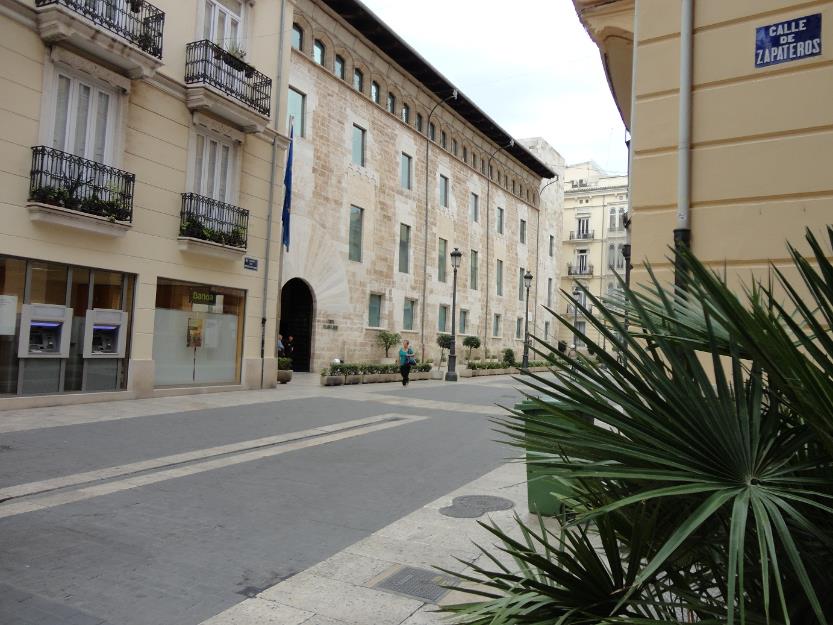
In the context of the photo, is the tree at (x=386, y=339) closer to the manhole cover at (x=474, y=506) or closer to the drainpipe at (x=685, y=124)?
the manhole cover at (x=474, y=506)

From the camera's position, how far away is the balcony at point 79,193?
12633mm

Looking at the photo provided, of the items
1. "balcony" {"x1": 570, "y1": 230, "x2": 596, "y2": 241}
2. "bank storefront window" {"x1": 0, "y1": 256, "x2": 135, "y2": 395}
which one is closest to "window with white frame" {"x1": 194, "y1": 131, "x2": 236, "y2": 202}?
"bank storefront window" {"x1": 0, "y1": 256, "x2": 135, "y2": 395}

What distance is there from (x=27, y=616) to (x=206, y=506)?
252 centimetres

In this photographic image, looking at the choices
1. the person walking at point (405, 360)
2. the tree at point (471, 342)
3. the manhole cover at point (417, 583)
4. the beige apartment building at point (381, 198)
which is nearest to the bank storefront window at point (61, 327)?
the beige apartment building at point (381, 198)

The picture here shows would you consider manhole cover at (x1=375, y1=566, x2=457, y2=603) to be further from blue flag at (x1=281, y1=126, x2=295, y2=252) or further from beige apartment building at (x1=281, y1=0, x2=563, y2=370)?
beige apartment building at (x1=281, y1=0, x2=563, y2=370)

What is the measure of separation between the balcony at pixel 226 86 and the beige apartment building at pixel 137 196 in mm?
50

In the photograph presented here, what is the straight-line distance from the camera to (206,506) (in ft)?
20.2

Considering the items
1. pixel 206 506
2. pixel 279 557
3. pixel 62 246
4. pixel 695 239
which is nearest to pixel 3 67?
pixel 62 246

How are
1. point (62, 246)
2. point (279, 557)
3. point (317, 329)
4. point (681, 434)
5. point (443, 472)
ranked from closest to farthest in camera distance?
point (681, 434) → point (279, 557) → point (443, 472) → point (62, 246) → point (317, 329)

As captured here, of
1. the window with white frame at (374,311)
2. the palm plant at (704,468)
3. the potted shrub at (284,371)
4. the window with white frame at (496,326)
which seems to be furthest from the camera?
the window with white frame at (496,326)

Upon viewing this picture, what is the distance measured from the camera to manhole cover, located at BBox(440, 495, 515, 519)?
622 centimetres

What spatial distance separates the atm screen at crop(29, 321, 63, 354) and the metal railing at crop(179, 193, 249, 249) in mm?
3946

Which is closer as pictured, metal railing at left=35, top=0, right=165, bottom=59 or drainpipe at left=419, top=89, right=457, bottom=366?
metal railing at left=35, top=0, right=165, bottom=59

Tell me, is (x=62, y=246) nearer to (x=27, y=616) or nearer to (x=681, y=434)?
(x=27, y=616)
